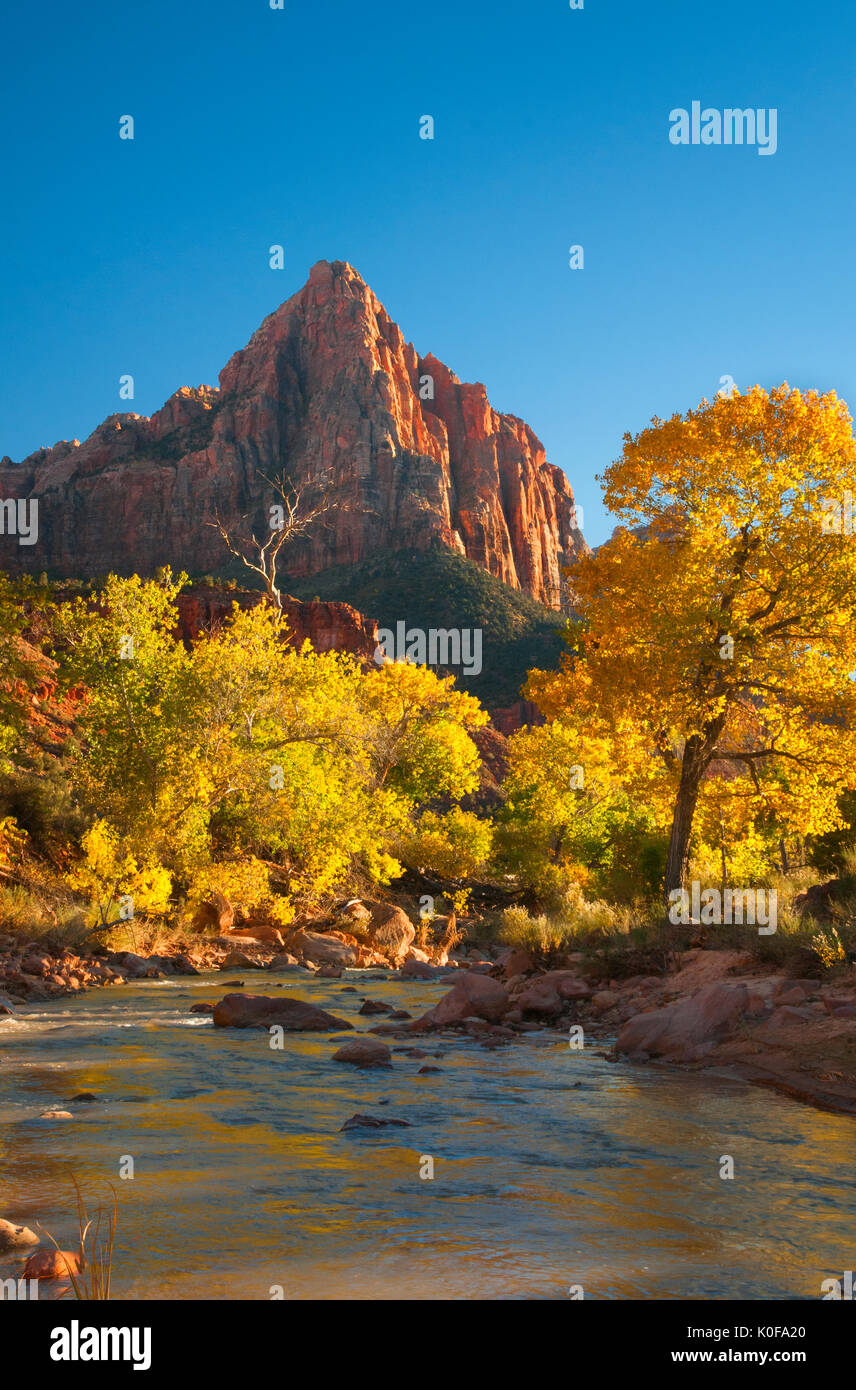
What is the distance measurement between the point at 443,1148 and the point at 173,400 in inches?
6099

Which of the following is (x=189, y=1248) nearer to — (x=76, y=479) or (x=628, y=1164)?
(x=628, y=1164)

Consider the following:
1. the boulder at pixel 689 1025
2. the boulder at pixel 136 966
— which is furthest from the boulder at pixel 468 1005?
the boulder at pixel 136 966

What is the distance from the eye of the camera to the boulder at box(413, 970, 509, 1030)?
1402 cm

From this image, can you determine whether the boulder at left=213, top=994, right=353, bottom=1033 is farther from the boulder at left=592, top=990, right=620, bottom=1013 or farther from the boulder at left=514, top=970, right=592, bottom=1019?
the boulder at left=592, top=990, right=620, bottom=1013

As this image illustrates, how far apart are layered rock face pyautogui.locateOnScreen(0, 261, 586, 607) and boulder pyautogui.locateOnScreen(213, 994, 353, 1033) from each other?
102m

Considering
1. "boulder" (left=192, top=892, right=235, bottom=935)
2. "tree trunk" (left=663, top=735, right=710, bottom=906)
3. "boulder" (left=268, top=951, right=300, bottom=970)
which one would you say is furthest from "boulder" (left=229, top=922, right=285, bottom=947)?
"tree trunk" (left=663, top=735, right=710, bottom=906)

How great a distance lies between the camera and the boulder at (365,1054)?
11.2 metres

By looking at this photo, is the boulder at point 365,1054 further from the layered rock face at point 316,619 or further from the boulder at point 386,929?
the layered rock face at point 316,619

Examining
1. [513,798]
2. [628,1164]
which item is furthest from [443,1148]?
[513,798]

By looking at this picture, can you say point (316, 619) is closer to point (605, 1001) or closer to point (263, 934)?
point (263, 934)

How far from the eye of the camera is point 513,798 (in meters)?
36.8

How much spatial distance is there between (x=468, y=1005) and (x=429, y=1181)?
304 inches

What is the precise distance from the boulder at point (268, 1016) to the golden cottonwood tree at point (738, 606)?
6621 millimetres
